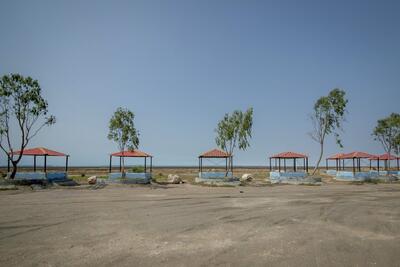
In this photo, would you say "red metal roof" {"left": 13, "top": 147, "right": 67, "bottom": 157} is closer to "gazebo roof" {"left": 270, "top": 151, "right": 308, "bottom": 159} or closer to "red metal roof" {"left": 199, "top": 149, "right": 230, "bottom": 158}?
"red metal roof" {"left": 199, "top": 149, "right": 230, "bottom": 158}

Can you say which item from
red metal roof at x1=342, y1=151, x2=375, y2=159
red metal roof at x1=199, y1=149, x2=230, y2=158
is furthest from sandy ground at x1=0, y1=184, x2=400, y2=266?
red metal roof at x1=342, y1=151, x2=375, y2=159

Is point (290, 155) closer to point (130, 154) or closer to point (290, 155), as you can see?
point (290, 155)

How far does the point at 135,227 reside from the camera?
927cm

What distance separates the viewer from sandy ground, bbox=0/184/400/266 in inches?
241

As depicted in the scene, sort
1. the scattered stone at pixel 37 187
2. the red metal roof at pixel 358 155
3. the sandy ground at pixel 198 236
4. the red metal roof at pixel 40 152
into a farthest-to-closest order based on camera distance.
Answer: the red metal roof at pixel 358 155, the red metal roof at pixel 40 152, the scattered stone at pixel 37 187, the sandy ground at pixel 198 236

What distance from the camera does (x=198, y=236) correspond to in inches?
320

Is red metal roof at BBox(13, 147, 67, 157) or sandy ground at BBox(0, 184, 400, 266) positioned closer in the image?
sandy ground at BBox(0, 184, 400, 266)

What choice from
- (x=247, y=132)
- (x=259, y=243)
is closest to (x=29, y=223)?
(x=259, y=243)

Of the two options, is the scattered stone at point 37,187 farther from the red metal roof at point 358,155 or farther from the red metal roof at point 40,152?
the red metal roof at point 358,155

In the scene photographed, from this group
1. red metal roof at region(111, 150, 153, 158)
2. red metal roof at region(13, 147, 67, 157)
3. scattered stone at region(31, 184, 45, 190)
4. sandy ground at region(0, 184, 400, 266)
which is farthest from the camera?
red metal roof at region(111, 150, 153, 158)

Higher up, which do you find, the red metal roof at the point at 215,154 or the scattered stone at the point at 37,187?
the red metal roof at the point at 215,154

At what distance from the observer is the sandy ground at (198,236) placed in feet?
20.1

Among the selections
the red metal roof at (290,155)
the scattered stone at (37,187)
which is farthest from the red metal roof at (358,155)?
the scattered stone at (37,187)

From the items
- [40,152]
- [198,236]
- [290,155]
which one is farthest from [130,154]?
[198,236]
